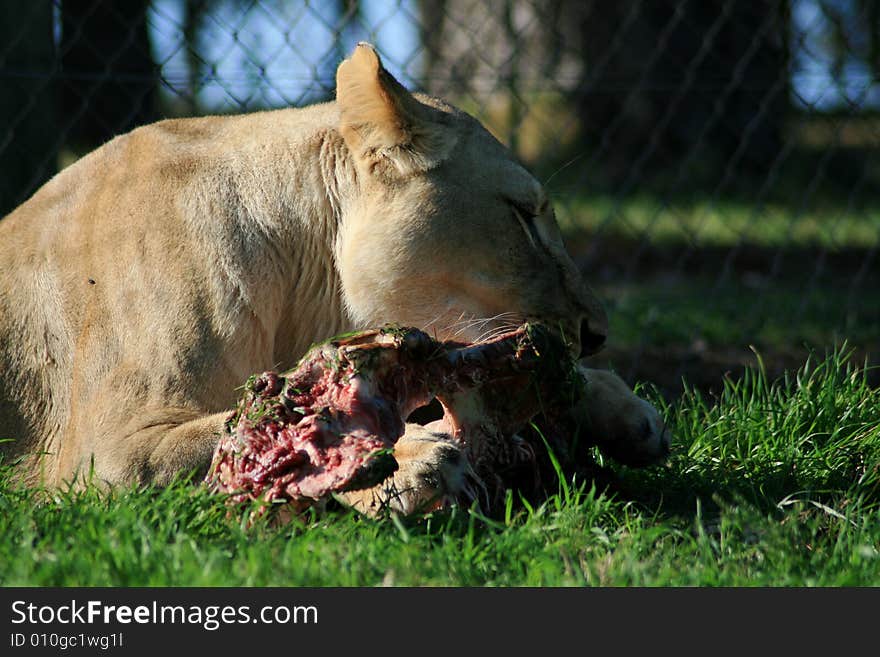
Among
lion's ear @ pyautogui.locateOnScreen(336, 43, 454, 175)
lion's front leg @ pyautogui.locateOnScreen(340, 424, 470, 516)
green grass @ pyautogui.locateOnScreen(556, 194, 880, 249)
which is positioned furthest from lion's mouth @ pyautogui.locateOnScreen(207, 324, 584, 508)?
green grass @ pyautogui.locateOnScreen(556, 194, 880, 249)

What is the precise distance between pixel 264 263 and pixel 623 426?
3.37 ft

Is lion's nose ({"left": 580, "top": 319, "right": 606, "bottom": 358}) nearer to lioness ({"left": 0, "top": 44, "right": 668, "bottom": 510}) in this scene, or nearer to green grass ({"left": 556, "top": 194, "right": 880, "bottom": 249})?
lioness ({"left": 0, "top": 44, "right": 668, "bottom": 510})

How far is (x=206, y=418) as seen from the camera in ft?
8.73

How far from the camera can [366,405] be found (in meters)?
2.30

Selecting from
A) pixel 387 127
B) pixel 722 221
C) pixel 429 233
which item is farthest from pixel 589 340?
pixel 722 221

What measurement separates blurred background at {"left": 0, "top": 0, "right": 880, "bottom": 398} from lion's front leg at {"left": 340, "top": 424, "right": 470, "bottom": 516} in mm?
1349

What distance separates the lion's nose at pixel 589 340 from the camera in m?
3.13

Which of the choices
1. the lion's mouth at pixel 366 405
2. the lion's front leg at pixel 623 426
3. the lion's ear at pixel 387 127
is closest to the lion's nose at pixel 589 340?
the lion's front leg at pixel 623 426

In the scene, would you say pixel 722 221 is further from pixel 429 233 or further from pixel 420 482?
pixel 420 482

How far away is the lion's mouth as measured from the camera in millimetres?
2244

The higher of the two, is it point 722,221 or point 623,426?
point 722,221

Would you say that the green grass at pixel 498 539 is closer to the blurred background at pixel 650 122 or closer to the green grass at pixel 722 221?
the blurred background at pixel 650 122
